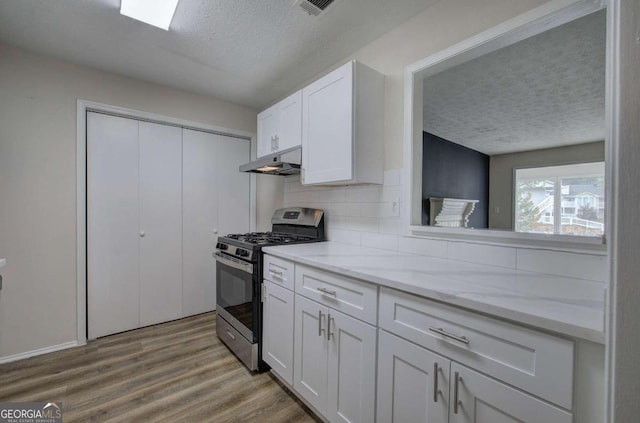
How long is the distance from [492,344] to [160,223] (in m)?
2.87

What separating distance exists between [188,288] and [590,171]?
21.5 ft

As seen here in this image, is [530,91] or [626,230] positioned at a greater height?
[530,91]

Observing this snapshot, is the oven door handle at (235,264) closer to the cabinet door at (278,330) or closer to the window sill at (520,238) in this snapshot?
the cabinet door at (278,330)

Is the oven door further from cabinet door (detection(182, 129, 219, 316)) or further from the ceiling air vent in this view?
the ceiling air vent

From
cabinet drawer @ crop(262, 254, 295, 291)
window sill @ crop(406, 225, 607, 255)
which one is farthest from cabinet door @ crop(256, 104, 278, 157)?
window sill @ crop(406, 225, 607, 255)

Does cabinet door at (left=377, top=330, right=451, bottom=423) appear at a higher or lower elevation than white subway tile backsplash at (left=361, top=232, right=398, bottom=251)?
lower

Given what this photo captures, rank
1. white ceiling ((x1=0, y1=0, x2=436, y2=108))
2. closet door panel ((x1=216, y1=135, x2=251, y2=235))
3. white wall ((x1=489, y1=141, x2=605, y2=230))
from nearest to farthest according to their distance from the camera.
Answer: white ceiling ((x1=0, y1=0, x2=436, y2=108)) < closet door panel ((x1=216, y1=135, x2=251, y2=235)) < white wall ((x1=489, y1=141, x2=605, y2=230))

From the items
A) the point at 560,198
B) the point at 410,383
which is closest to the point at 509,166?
the point at 560,198

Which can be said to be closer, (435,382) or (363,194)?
(435,382)

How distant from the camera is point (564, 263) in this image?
3.87 feet

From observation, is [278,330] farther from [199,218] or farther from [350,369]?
[199,218]

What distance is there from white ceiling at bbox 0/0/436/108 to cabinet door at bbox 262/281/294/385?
1.74m

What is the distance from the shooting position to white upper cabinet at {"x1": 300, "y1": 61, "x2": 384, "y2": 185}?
1.78 m

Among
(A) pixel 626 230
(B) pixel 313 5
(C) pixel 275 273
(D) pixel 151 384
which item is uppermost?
(B) pixel 313 5
